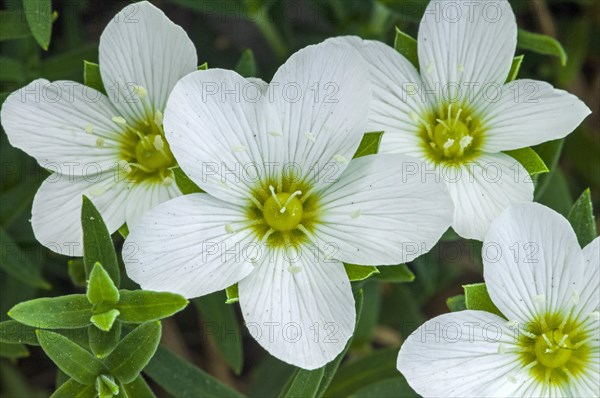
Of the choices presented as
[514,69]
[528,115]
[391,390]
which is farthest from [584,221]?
[391,390]

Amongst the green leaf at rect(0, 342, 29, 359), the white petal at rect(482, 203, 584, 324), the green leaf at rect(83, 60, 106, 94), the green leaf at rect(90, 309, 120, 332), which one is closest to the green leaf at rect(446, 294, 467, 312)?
the white petal at rect(482, 203, 584, 324)

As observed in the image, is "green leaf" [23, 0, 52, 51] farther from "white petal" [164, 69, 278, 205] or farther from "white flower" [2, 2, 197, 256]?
"white petal" [164, 69, 278, 205]

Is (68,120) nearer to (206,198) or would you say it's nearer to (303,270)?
(206,198)

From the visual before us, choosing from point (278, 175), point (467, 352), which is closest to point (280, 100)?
point (278, 175)

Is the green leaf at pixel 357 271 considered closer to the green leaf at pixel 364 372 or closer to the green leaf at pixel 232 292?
the green leaf at pixel 232 292

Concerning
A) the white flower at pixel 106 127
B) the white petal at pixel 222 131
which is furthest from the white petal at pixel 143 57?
the white petal at pixel 222 131
